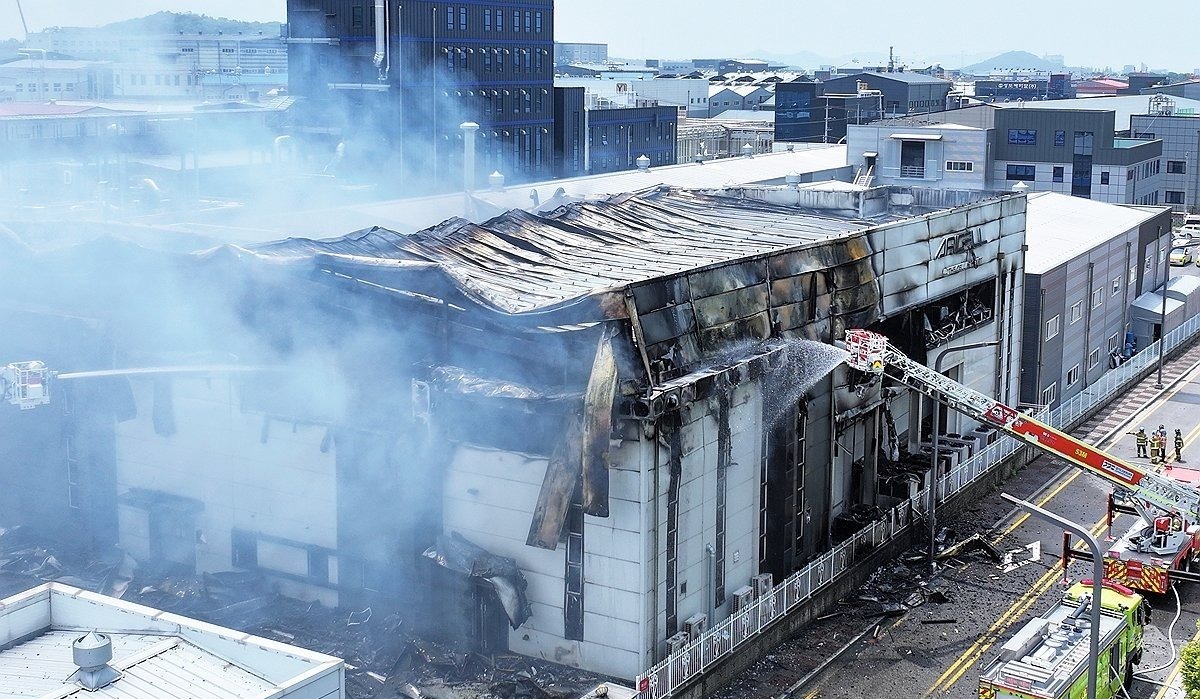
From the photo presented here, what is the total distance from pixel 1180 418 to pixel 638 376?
82.5 ft

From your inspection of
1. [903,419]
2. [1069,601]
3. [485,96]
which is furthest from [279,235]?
[485,96]

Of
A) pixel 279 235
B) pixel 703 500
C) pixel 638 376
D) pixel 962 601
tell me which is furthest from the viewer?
pixel 279 235

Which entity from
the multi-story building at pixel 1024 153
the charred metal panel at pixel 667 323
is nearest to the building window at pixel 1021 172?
the multi-story building at pixel 1024 153

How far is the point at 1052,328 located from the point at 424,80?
27760mm

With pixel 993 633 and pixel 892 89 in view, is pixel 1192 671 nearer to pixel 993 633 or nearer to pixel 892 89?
pixel 993 633

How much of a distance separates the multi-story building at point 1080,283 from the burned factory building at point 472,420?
425 inches

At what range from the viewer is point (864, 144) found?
62.1 metres

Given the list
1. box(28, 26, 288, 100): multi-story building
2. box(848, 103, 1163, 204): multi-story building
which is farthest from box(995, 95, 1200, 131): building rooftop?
box(28, 26, 288, 100): multi-story building

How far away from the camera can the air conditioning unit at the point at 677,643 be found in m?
21.5

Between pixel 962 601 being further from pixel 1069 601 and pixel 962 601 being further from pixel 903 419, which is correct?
pixel 903 419

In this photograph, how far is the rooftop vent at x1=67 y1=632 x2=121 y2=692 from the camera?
575 inches

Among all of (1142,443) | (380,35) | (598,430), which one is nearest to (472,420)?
(598,430)

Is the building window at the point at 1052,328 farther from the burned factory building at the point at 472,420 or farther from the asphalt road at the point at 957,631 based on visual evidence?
the burned factory building at the point at 472,420

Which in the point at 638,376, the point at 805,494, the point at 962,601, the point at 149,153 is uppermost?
the point at 149,153
